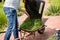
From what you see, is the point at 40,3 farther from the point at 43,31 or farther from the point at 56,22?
the point at 56,22

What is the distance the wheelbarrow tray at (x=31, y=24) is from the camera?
340 inches

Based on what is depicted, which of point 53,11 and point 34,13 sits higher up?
point 34,13

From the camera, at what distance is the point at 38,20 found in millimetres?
9242

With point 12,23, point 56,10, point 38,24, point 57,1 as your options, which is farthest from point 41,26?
point 57,1

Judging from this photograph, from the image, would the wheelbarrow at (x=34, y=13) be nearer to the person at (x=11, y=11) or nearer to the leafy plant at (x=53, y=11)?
the person at (x=11, y=11)

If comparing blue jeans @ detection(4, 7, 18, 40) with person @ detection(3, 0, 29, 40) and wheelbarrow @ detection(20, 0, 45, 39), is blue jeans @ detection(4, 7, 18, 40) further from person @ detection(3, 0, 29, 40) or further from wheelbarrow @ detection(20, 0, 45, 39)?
wheelbarrow @ detection(20, 0, 45, 39)

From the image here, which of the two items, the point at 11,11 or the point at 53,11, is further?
the point at 53,11

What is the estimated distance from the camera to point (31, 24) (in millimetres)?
9180

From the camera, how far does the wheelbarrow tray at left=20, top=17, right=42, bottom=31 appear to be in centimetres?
864

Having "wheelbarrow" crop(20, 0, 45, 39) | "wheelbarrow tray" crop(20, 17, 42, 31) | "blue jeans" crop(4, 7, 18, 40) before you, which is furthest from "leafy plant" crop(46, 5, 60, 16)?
"blue jeans" crop(4, 7, 18, 40)

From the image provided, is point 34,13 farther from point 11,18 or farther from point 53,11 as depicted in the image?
point 53,11

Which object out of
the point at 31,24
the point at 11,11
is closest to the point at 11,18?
the point at 11,11

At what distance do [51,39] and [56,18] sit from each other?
4198mm

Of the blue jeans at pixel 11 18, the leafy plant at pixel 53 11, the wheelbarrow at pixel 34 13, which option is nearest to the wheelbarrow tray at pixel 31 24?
the wheelbarrow at pixel 34 13
